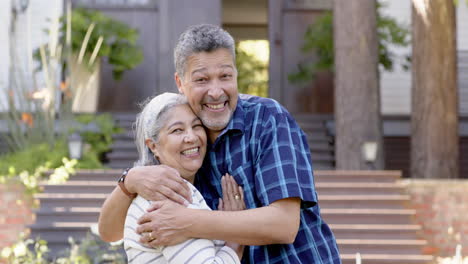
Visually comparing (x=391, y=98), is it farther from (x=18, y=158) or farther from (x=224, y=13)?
(x=18, y=158)

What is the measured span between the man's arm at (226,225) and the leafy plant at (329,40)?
337 inches

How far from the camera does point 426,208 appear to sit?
7.64 meters

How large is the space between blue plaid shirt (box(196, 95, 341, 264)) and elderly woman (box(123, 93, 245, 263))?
64 millimetres

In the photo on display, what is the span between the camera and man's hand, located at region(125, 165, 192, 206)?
8.09 ft

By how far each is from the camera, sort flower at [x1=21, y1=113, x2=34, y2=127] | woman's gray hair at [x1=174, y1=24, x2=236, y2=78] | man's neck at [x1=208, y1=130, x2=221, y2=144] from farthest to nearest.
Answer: flower at [x1=21, y1=113, x2=34, y2=127]
man's neck at [x1=208, y1=130, x2=221, y2=144]
woman's gray hair at [x1=174, y1=24, x2=236, y2=78]

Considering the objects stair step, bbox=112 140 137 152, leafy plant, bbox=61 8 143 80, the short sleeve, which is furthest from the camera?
leafy plant, bbox=61 8 143 80

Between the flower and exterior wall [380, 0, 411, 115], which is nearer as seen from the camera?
the flower

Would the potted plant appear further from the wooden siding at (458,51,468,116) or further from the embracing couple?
the embracing couple

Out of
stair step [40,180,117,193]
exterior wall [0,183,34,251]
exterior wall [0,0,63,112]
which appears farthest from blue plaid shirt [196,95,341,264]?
exterior wall [0,0,63,112]

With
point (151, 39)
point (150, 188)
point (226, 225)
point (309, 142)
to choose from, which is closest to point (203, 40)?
point (150, 188)

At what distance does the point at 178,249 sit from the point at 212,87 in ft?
1.94

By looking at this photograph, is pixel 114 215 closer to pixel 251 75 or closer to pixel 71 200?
pixel 71 200

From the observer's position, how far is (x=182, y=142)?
2.57 metres

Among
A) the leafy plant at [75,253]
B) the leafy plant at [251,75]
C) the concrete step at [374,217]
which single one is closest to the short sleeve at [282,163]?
the leafy plant at [75,253]
